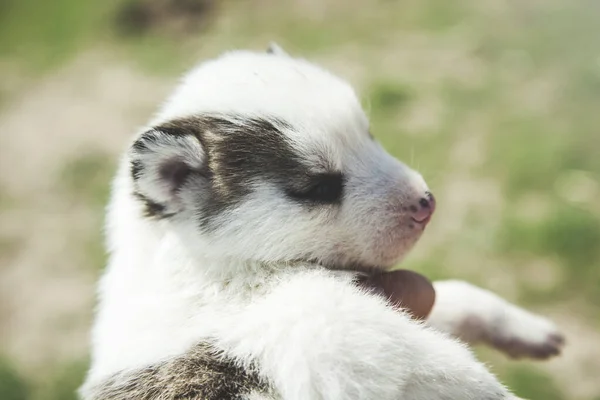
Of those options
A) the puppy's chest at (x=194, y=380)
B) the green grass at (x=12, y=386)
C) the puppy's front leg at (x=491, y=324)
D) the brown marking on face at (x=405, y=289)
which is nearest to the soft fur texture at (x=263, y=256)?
the puppy's chest at (x=194, y=380)

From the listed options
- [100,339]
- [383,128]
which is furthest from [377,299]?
[383,128]

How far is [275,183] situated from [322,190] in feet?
0.73

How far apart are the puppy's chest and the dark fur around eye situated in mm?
776

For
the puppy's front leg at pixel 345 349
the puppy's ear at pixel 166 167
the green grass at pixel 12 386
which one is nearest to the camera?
the puppy's front leg at pixel 345 349

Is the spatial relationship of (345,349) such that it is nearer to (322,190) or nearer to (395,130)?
(322,190)

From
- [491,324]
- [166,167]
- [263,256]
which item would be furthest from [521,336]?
[166,167]

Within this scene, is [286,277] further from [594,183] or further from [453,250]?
[594,183]

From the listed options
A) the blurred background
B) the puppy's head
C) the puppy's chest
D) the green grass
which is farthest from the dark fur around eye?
the green grass

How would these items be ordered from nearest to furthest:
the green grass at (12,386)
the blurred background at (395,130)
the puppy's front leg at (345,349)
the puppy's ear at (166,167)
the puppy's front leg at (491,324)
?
the puppy's front leg at (345,349) < the puppy's ear at (166,167) < the puppy's front leg at (491,324) < the blurred background at (395,130) < the green grass at (12,386)

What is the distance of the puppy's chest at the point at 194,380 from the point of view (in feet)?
8.43

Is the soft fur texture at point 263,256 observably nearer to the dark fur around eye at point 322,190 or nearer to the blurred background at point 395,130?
the dark fur around eye at point 322,190

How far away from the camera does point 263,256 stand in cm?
287

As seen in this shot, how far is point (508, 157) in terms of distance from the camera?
6562 mm

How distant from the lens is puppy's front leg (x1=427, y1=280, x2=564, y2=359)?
143 inches
